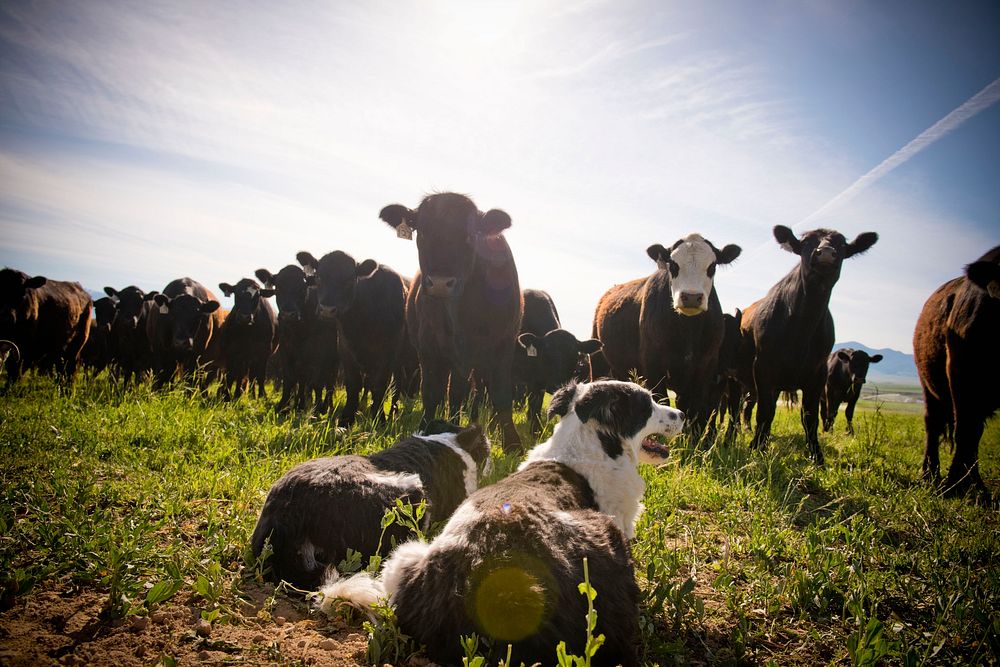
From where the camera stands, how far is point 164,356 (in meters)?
9.95

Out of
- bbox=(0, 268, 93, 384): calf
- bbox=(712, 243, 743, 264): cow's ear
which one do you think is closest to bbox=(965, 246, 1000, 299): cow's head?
bbox=(712, 243, 743, 264): cow's ear

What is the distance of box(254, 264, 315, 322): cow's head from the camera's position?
888 cm

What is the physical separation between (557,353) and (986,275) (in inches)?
208

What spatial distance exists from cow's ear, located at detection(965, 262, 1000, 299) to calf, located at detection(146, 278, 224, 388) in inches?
459

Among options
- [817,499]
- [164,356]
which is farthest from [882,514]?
[164,356]

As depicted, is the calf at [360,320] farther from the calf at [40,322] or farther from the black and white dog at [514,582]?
the black and white dog at [514,582]

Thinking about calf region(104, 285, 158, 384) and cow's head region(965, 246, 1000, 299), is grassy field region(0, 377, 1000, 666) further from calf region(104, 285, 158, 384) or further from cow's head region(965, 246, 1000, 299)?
calf region(104, 285, 158, 384)

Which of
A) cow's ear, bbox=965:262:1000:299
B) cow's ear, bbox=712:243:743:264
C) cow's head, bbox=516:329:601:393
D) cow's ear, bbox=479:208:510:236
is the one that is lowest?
cow's head, bbox=516:329:601:393

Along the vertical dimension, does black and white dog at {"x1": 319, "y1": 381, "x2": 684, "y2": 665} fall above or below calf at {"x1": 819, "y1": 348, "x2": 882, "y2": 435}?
below

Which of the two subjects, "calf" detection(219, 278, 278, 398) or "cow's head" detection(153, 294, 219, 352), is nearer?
"cow's head" detection(153, 294, 219, 352)

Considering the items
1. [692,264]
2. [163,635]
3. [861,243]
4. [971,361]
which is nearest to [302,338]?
[692,264]

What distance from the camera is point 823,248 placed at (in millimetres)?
7023

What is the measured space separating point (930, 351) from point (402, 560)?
791 cm

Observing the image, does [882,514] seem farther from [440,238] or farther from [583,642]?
[440,238]
